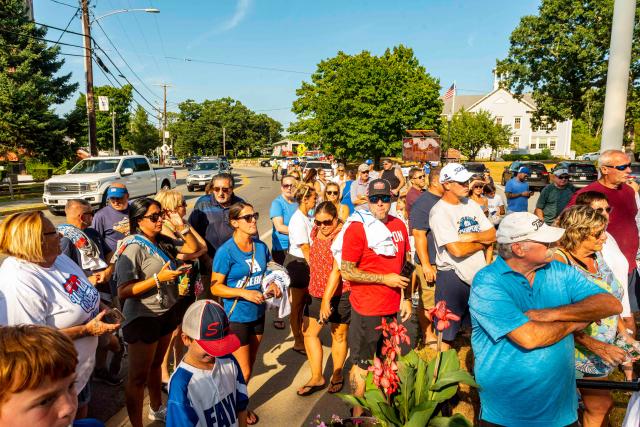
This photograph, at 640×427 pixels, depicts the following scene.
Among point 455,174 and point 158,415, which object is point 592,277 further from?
point 158,415

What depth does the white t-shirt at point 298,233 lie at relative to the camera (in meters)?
4.71

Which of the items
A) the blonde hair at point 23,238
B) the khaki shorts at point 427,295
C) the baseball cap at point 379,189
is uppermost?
the baseball cap at point 379,189

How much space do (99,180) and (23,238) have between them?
14.7m

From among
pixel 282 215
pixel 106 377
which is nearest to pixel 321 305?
pixel 282 215

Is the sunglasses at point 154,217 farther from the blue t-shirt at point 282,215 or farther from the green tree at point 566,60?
the green tree at point 566,60

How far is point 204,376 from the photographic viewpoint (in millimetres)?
2205

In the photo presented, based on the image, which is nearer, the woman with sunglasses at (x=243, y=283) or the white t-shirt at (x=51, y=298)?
the white t-shirt at (x=51, y=298)

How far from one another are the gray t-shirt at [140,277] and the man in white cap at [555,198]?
6.28 metres

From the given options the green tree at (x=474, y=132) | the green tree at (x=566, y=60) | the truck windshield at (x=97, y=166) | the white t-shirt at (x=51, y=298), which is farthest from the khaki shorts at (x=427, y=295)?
the green tree at (x=474, y=132)

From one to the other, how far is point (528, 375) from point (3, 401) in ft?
7.52

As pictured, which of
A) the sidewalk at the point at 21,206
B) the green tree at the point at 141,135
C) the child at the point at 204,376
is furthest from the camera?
the green tree at the point at 141,135

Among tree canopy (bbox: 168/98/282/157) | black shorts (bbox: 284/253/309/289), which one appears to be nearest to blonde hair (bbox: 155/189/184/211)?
black shorts (bbox: 284/253/309/289)

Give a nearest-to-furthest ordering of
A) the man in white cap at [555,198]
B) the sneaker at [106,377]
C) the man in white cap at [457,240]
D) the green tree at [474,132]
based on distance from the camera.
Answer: the man in white cap at [457,240] → the sneaker at [106,377] → the man in white cap at [555,198] → the green tree at [474,132]

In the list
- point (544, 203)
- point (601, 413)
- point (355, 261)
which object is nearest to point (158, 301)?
point (355, 261)
